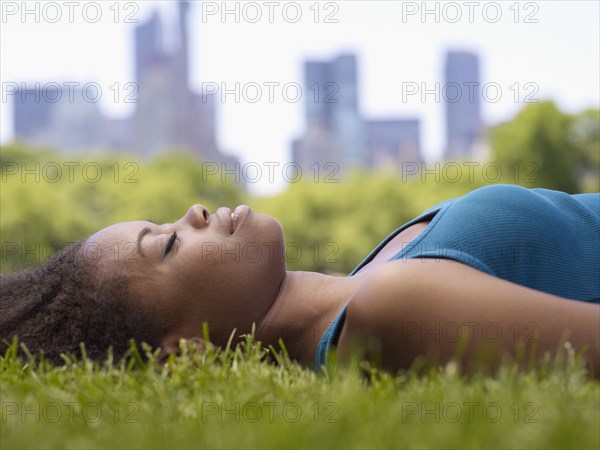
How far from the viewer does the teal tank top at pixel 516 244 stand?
132 inches

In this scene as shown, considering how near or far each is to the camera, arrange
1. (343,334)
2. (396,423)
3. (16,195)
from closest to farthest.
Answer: (396,423) < (343,334) < (16,195)

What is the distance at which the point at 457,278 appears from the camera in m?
3.06

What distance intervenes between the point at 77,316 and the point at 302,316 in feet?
3.44

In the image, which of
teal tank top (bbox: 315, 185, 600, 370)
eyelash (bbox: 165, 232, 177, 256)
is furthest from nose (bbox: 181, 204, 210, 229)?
teal tank top (bbox: 315, 185, 600, 370)

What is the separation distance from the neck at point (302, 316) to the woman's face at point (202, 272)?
58 mm

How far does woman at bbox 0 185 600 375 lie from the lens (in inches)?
119

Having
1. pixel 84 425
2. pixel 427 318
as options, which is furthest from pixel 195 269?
pixel 84 425

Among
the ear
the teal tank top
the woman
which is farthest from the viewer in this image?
the ear

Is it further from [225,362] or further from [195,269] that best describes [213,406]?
[195,269]

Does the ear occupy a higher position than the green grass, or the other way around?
the green grass

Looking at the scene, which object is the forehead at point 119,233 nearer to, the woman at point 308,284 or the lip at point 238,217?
the woman at point 308,284

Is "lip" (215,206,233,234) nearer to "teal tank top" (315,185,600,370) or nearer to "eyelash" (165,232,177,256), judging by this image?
"eyelash" (165,232,177,256)

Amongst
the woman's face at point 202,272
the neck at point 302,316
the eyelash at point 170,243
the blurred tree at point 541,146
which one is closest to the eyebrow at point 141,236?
the woman's face at point 202,272

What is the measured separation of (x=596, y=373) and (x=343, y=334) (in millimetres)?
Answer: 974
